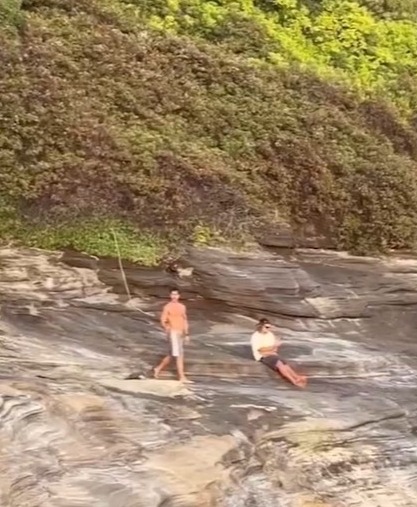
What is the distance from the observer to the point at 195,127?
15273 mm

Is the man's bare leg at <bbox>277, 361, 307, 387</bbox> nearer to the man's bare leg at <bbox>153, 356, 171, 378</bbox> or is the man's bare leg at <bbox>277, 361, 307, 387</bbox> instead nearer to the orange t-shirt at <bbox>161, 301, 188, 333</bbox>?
the orange t-shirt at <bbox>161, 301, 188, 333</bbox>

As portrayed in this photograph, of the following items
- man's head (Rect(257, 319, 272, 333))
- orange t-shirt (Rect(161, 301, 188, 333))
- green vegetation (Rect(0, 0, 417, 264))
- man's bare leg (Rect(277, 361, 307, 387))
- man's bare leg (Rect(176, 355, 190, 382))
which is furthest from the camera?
green vegetation (Rect(0, 0, 417, 264))

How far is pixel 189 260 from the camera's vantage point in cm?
1359

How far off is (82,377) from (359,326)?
4513 millimetres

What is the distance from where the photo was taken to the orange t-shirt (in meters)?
11.8


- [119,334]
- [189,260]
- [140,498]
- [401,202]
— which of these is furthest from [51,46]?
[140,498]

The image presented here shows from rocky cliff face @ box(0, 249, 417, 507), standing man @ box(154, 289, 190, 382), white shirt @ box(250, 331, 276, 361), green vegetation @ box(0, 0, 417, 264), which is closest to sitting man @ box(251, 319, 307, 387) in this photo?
white shirt @ box(250, 331, 276, 361)

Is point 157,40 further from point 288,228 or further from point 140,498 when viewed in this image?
point 140,498

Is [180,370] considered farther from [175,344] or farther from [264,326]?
[264,326]

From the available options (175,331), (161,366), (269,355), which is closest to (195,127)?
(175,331)

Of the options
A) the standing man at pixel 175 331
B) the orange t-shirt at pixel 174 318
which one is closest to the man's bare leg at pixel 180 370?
the standing man at pixel 175 331

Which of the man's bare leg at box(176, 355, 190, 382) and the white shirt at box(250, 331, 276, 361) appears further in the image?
the white shirt at box(250, 331, 276, 361)

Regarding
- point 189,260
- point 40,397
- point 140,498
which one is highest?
point 189,260

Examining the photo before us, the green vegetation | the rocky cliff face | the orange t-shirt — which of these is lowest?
the rocky cliff face
